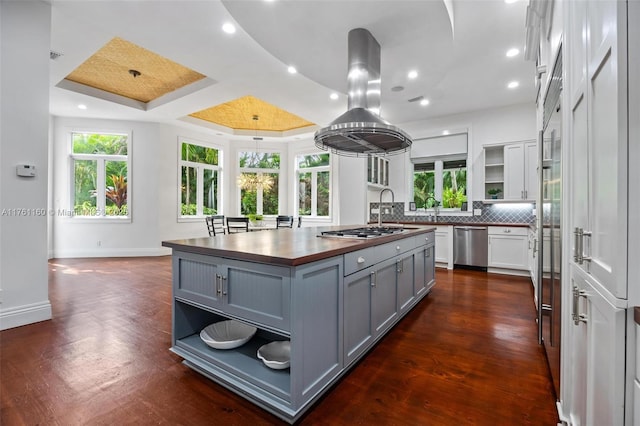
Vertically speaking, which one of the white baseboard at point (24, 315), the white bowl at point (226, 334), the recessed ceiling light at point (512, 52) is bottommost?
the white baseboard at point (24, 315)

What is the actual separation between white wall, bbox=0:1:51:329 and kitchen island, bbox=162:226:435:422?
190 cm

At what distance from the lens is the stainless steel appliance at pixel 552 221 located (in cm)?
155

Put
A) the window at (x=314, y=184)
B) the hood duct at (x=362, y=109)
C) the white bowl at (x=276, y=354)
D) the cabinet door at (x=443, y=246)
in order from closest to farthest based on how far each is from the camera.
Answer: the white bowl at (x=276, y=354)
the hood duct at (x=362, y=109)
the cabinet door at (x=443, y=246)
the window at (x=314, y=184)

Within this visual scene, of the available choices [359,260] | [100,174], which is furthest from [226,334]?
[100,174]

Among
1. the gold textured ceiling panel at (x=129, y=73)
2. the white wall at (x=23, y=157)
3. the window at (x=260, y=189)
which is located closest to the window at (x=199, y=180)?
the window at (x=260, y=189)

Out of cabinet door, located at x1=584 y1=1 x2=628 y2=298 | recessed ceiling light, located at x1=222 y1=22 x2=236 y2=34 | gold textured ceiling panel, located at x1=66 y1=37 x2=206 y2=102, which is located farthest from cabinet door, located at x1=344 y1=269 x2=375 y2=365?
gold textured ceiling panel, located at x1=66 y1=37 x2=206 y2=102

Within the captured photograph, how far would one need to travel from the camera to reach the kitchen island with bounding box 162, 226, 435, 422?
1490mm

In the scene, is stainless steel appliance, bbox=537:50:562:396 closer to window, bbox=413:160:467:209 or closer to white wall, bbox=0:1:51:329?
window, bbox=413:160:467:209

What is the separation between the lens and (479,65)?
3953 millimetres

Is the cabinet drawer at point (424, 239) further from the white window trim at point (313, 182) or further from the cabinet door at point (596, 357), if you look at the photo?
the white window trim at point (313, 182)

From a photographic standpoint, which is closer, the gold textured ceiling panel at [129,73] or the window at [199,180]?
the gold textured ceiling panel at [129,73]

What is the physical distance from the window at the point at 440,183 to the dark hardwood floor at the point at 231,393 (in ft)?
10.0

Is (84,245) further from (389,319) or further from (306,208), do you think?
(389,319)

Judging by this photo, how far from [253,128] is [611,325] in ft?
26.4
